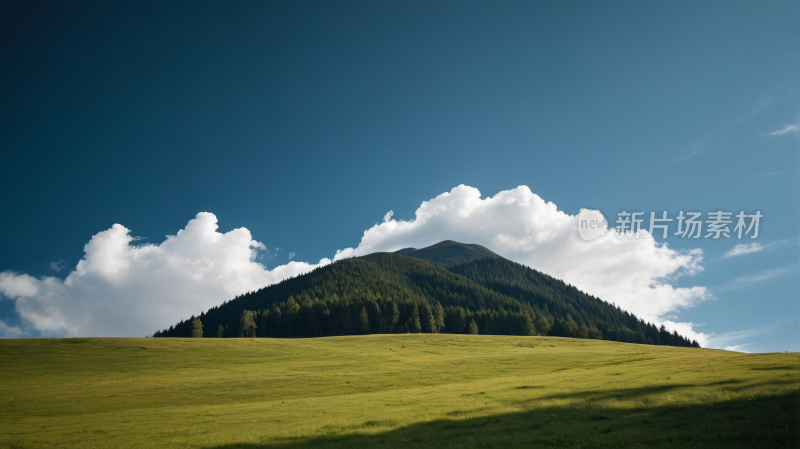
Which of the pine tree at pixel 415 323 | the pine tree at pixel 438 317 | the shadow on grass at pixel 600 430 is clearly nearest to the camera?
the shadow on grass at pixel 600 430

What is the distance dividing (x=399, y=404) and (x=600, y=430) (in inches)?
744

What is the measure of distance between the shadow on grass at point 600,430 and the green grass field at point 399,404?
4.3 inches

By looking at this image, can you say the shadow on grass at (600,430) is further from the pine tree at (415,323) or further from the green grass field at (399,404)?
the pine tree at (415,323)

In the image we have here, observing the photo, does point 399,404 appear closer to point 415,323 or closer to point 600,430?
point 600,430

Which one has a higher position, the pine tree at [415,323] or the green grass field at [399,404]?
the green grass field at [399,404]

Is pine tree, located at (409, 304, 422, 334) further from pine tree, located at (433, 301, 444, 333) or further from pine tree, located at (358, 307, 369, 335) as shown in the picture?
pine tree, located at (358, 307, 369, 335)

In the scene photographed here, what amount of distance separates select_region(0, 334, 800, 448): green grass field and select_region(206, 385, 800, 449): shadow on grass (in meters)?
0.11

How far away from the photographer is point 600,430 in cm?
2253

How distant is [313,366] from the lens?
69.8m

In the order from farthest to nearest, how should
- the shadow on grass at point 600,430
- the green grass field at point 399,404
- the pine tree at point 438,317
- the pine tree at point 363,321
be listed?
1. the pine tree at point 438,317
2. the pine tree at point 363,321
3. the green grass field at point 399,404
4. the shadow on grass at point 600,430

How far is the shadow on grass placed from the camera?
19.2 m

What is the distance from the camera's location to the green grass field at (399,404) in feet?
73.8

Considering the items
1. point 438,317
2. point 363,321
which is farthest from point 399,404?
point 438,317

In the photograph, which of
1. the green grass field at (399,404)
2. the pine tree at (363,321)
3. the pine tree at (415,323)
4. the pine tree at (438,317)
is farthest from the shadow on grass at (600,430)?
the pine tree at (438,317)
